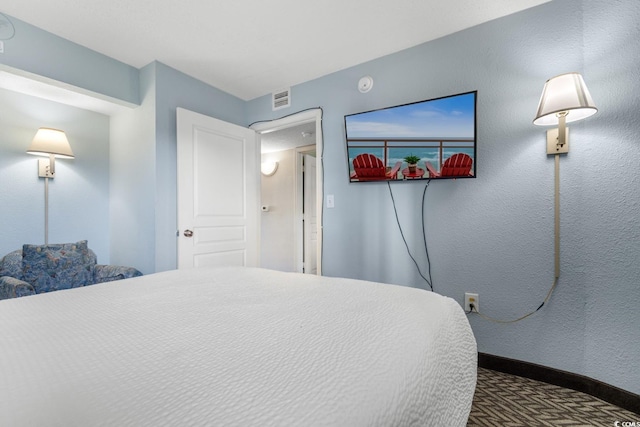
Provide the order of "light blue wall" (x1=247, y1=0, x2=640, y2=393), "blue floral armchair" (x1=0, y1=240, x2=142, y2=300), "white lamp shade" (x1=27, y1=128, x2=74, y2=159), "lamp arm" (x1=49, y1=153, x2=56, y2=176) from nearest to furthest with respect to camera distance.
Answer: "light blue wall" (x1=247, y1=0, x2=640, y2=393) < "blue floral armchair" (x1=0, y1=240, x2=142, y2=300) < "white lamp shade" (x1=27, y1=128, x2=74, y2=159) < "lamp arm" (x1=49, y1=153, x2=56, y2=176)

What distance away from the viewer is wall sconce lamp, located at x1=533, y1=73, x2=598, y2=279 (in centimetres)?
142

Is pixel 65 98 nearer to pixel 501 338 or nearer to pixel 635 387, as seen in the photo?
pixel 501 338

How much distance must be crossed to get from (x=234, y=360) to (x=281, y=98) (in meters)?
2.84

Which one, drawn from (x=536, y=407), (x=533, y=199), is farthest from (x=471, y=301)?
(x=533, y=199)

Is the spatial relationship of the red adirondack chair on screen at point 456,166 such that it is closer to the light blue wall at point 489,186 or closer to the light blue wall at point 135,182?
the light blue wall at point 489,186

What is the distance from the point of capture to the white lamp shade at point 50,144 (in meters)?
2.16

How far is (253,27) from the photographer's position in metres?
1.98

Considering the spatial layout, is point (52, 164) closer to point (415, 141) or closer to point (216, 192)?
point (216, 192)

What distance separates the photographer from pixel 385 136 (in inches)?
88.0

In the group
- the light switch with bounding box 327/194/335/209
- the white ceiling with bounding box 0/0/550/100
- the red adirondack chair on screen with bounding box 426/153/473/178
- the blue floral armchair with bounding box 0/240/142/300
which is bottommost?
the blue floral armchair with bounding box 0/240/142/300

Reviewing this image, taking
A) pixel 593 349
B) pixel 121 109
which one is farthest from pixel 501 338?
pixel 121 109

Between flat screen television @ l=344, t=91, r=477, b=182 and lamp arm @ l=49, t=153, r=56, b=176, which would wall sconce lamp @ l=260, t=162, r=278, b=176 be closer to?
flat screen television @ l=344, t=91, r=477, b=182

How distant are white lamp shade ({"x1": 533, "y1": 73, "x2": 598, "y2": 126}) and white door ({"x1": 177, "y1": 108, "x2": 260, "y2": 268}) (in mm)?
2577

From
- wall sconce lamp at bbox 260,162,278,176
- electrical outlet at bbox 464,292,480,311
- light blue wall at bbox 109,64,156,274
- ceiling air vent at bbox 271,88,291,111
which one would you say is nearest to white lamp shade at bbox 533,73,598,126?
electrical outlet at bbox 464,292,480,311
